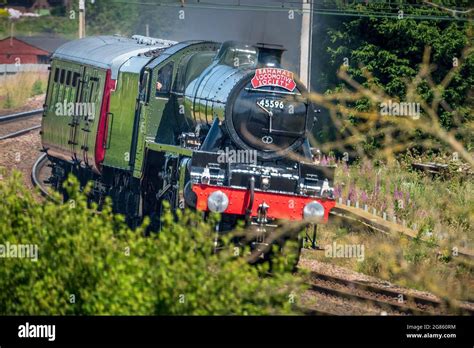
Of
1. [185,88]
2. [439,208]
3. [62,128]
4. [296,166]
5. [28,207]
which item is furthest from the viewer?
[62,128]

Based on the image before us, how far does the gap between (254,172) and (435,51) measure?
1011cm

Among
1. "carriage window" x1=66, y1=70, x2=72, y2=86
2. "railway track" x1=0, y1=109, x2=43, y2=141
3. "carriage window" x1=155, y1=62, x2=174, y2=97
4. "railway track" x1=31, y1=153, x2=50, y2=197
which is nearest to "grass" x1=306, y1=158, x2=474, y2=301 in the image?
"carriage window" x1=155, y1=62, x2=174, y2=97

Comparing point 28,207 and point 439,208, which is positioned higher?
point 28,207

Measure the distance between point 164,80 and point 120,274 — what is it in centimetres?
790

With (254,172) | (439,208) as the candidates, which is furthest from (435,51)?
(254,172)

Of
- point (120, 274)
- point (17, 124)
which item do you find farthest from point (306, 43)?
point (120, 274)

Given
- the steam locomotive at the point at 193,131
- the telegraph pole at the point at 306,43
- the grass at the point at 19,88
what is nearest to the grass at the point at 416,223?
the steam locomotive at the point at 193,131

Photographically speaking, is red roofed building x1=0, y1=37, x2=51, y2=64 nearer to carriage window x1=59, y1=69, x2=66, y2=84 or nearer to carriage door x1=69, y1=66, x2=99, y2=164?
carriage window x1=59, y1=69, x2=66, y2=84

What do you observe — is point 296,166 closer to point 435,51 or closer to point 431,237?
point 431,237

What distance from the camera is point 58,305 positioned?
8133 millimetres

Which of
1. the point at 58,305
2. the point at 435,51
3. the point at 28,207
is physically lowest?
the point at 58,305

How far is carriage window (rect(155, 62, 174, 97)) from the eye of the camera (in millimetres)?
15250

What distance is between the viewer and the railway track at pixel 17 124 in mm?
26381
